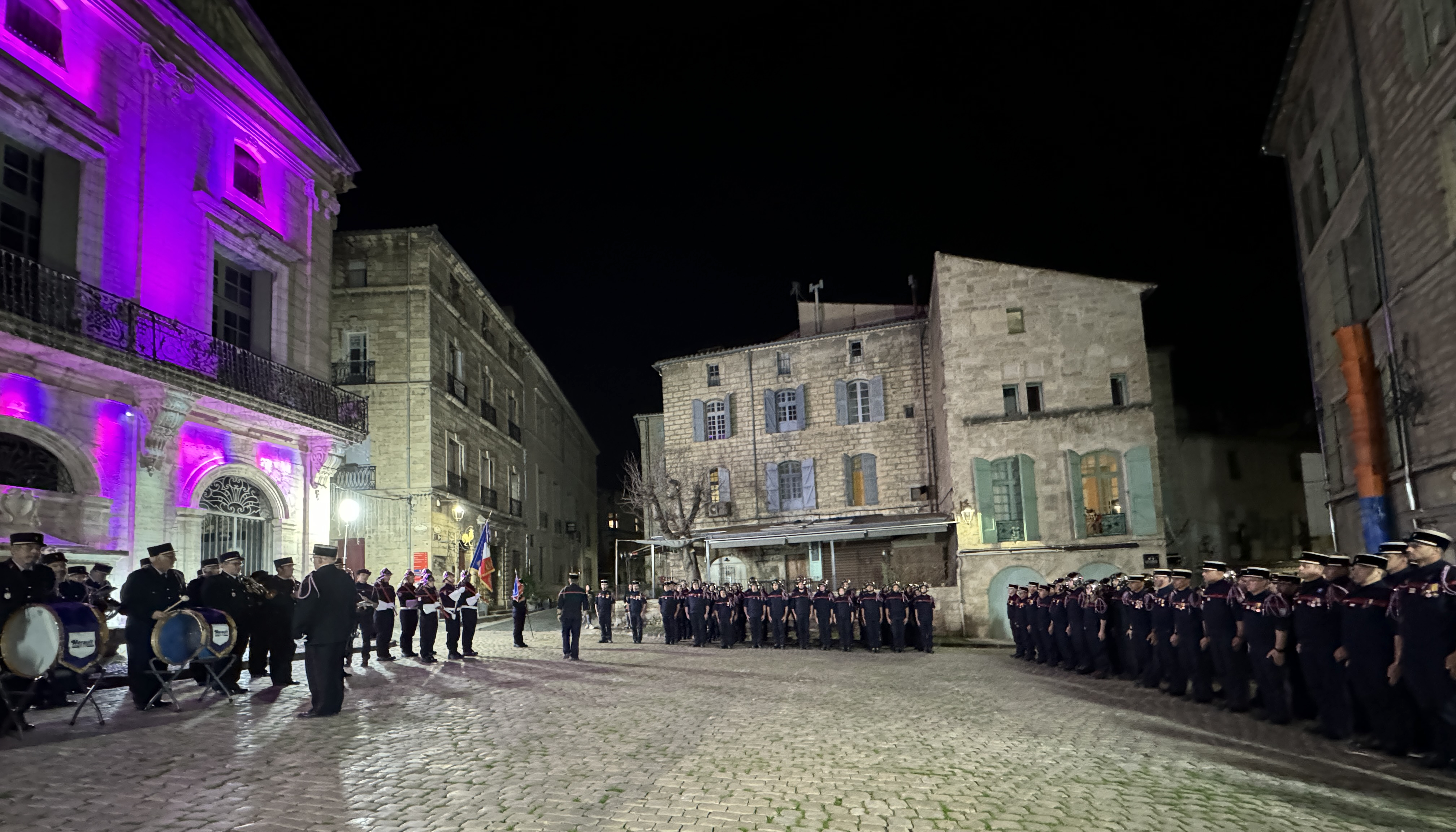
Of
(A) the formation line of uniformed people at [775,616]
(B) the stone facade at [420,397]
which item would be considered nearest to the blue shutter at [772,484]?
(B) the stone facade at [420,397]

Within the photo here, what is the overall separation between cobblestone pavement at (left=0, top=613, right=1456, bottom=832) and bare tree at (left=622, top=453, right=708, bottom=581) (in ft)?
77.2

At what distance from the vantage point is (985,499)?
25.1 m

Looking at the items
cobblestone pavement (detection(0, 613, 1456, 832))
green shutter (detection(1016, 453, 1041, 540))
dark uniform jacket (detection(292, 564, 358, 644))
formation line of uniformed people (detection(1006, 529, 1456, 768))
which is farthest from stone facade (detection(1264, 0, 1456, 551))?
dark uniform jacket (detection(292, 564, 358, 644))

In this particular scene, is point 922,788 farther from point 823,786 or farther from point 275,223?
point 275,223

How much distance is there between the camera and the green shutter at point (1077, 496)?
80.6ft

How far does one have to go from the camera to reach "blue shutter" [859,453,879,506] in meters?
34.3

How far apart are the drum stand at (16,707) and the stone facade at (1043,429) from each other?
2054cm

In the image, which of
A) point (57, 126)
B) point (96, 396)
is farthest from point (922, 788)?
point (57, 126)

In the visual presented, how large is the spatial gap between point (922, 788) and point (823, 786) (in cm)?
71

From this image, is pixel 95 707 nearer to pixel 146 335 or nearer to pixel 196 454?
pixel 146 335

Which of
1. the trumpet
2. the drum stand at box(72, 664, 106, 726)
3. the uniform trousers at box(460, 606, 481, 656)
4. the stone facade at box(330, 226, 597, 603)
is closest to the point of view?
the drum stand at box(72, 664, 106, 726)

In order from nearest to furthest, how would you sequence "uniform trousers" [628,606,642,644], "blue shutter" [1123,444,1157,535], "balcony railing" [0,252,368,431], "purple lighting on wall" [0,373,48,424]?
"purple lighting on wall" [0,373,48,424], "balcony railing" [0,252,368,431], "uniform trousers" [628,606,642,644], "blue shutter" [1123,444,1157,535]

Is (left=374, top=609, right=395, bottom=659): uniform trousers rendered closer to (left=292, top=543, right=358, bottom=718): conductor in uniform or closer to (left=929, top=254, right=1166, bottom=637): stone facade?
(left=292, top=543, right=358, bottom=718): conductor in uniform

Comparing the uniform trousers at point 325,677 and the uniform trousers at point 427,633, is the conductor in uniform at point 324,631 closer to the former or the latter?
the uniform trousers at point 325,677
